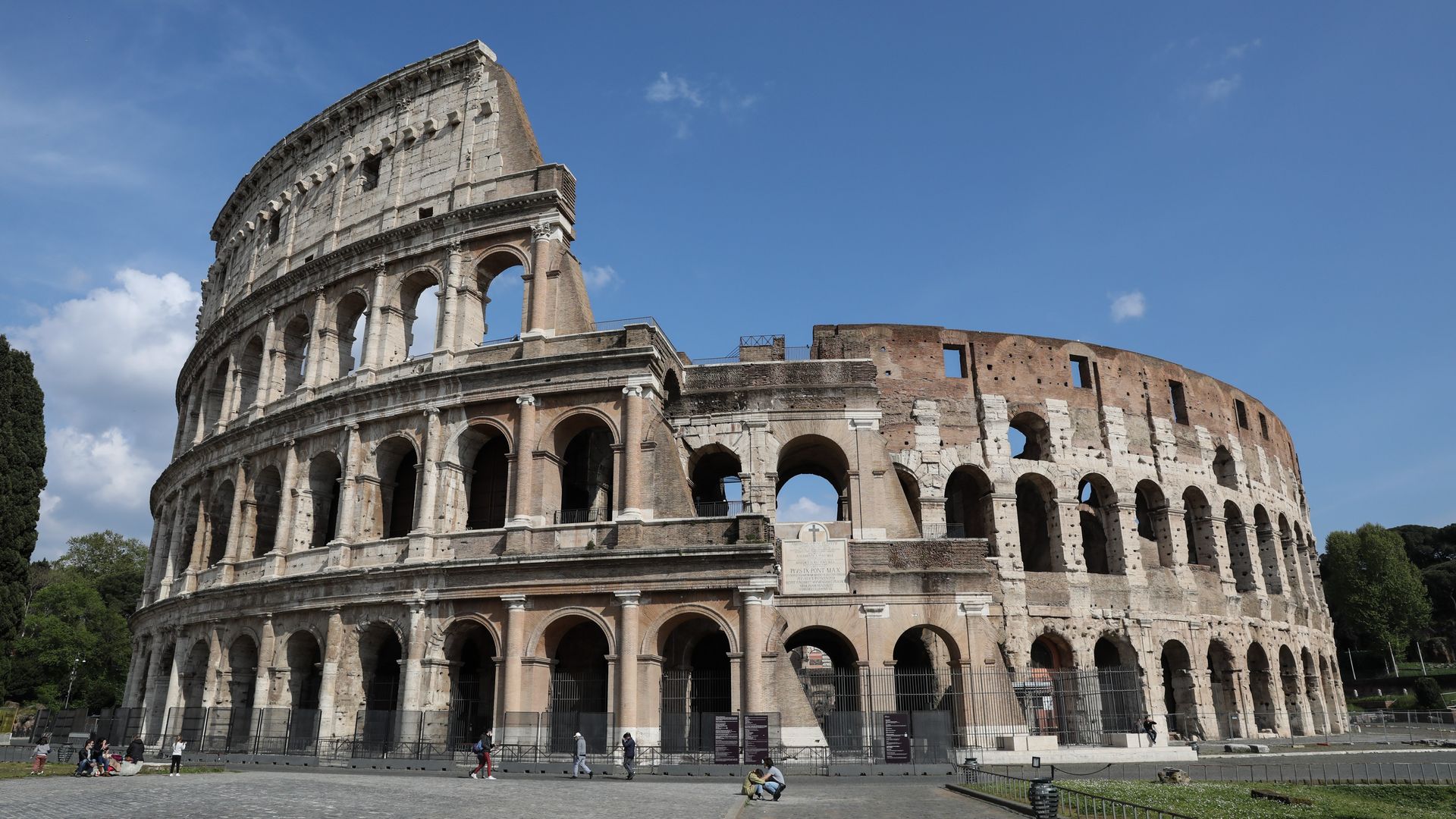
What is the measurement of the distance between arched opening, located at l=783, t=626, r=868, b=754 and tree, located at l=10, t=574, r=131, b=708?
37.2 metres

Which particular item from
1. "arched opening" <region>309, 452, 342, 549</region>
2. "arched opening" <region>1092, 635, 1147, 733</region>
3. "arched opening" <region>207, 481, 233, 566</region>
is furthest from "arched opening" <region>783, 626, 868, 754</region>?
"arched opening" <region>207, 481, 233, 566</region>

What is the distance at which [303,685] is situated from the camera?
23.8m

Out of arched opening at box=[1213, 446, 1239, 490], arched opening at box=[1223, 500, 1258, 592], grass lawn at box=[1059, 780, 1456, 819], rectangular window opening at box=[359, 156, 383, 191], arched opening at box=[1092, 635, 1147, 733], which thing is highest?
rectangular window opening at box=[359, 156, 383, 191]

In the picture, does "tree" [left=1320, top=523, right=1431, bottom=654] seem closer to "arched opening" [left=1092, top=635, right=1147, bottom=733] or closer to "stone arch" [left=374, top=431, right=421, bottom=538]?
"arched opening" [left=1092, top=635, right=1147, bottom=733]

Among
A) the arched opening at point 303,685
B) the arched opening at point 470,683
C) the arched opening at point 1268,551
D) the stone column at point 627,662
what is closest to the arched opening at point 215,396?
the arched opening at point 303,685

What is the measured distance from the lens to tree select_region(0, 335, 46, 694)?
30.6m

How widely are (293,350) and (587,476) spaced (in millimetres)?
10645

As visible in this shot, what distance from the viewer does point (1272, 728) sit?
30656 millimetres

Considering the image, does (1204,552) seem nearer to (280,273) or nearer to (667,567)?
(667,567)

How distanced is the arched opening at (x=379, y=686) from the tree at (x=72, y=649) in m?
30.7

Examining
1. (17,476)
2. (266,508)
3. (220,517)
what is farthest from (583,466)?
(17,476)

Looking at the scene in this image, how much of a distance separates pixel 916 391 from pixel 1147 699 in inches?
440

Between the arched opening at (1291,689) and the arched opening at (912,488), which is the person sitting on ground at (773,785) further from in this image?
the arched opening at (1291,689)

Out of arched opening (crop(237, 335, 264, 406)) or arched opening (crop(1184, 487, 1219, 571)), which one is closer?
arched opening (crop(237, 335, 264, 406))
